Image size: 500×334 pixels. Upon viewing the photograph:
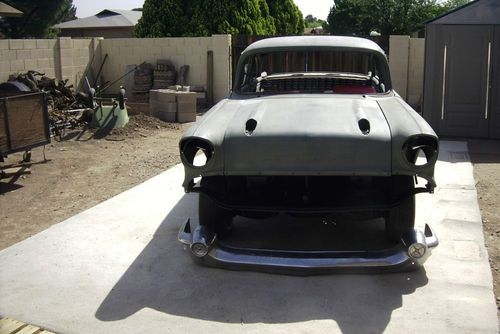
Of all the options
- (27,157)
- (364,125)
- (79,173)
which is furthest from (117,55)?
(364,125)

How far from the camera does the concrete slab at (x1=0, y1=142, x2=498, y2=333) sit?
11.9 ft

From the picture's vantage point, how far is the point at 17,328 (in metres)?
3.58

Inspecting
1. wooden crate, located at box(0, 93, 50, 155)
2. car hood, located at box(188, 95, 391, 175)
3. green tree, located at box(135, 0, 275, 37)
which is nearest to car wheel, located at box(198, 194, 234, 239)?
car hood, located at box(188, 95, 391, 175)

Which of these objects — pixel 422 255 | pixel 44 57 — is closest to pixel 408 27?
pixel 44 57

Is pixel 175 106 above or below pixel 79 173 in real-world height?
above

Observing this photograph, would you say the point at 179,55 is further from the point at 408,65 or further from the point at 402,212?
the point at 402,212

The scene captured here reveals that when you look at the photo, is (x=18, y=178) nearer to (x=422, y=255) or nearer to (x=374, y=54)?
(x=374, y=54)

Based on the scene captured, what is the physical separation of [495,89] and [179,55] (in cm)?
821

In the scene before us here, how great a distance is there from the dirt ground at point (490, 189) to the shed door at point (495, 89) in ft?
0.76

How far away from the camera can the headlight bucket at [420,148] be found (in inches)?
157

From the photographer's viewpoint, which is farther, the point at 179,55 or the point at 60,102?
the point at 179,55

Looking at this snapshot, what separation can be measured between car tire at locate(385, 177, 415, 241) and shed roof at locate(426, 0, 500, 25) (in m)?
5.86

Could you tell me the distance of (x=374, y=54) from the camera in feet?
18.6

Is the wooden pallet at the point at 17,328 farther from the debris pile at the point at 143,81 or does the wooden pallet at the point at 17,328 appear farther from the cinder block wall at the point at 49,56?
the debris pile at the point at 143,81
